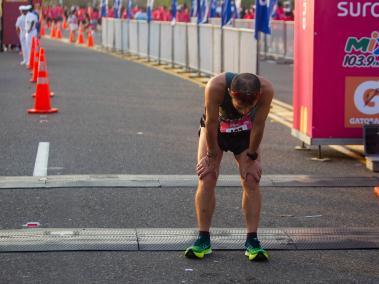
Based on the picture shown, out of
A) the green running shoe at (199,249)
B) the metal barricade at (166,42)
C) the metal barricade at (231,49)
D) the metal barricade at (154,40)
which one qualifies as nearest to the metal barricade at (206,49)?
the metal barricade at (231,49)

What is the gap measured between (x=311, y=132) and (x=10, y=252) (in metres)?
5.04

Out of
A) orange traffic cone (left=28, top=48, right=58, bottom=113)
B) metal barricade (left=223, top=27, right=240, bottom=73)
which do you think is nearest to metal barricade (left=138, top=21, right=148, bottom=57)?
metal barricade (left=223, top=27, right=240, bottom=73)

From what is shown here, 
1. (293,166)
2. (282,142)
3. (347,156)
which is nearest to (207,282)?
(293,166)

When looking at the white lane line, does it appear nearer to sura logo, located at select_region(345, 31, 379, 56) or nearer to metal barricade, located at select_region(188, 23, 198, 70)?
sura logo, located at select_region(345, 31, 379, 56)

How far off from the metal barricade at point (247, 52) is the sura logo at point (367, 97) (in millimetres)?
6987

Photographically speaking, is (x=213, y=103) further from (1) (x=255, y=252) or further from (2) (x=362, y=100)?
(2) (x=362, y=100)

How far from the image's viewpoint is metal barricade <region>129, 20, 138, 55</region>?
35000mm

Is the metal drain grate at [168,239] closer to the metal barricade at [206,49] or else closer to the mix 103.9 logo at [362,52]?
the mix 103.9 logo at [362,52]

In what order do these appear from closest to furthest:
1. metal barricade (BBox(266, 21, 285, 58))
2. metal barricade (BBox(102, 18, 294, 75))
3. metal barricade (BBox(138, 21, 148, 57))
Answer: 1. metal barricade (BBox(102, 18, 294, 75))
2. metal barricade (BBox(266, 21, 285, 58))
3. metal barricade (BBox(138, 21, 148, 57))

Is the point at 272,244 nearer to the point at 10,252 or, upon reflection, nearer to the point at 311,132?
the point at 10,252

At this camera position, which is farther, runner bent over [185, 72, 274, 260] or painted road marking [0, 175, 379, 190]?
painted road marking [0, 175, 379, 190]

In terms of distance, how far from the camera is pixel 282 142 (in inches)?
514

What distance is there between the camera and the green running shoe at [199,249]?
696cm

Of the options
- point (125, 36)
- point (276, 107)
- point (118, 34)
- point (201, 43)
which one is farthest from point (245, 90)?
point (118, 34)
